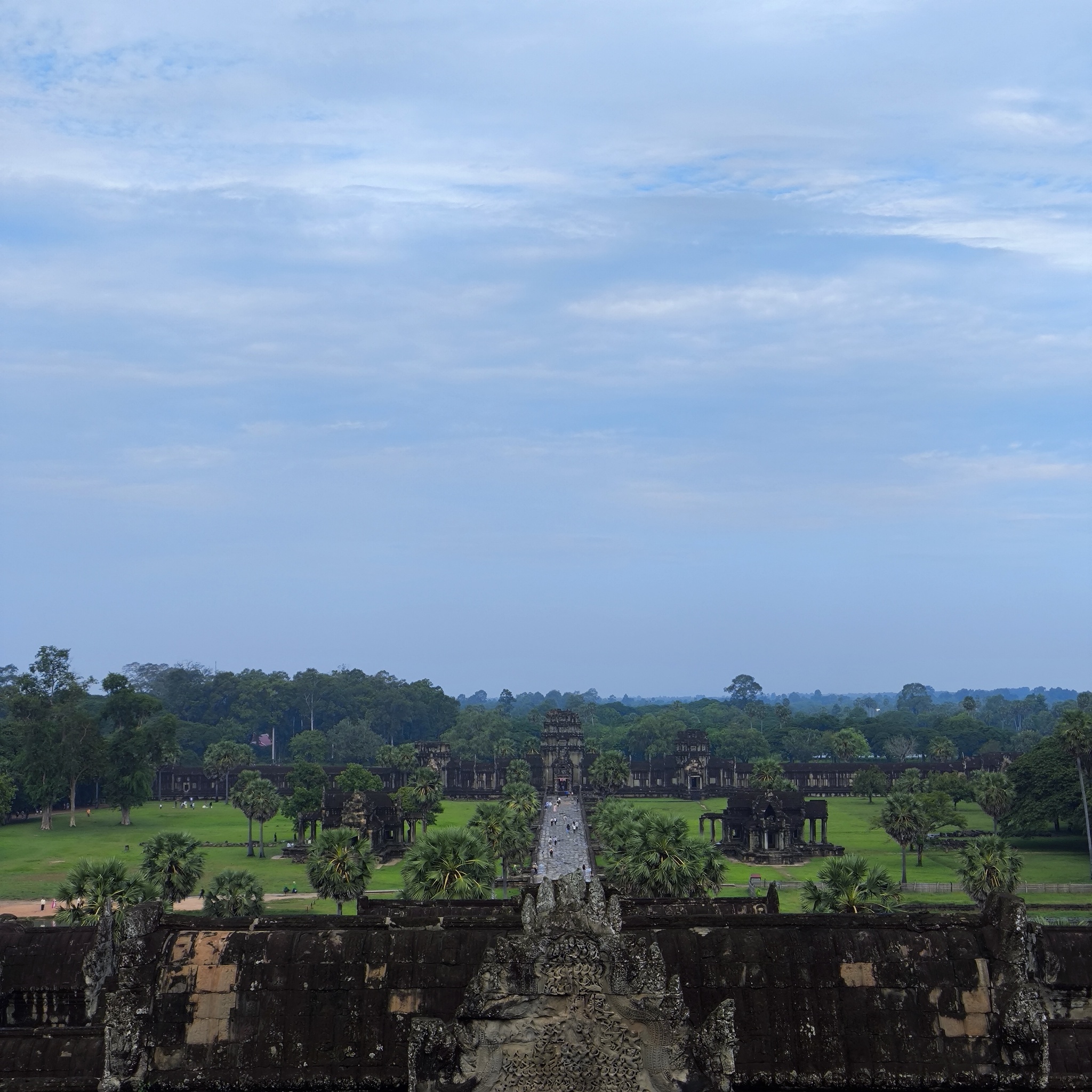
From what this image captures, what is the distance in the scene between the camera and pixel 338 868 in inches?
2130

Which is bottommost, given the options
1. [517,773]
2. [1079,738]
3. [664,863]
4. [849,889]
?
[517,773]

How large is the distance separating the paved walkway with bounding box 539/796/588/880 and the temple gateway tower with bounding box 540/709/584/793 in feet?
79.7

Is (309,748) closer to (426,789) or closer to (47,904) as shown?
(426,789)

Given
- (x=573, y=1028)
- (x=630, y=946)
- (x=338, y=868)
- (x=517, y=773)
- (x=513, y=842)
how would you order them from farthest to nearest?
(x=517, y=773)
(x=513, y=842)
(x=338, y=868)
(x=630, y=946)
(x=573, y=1028)

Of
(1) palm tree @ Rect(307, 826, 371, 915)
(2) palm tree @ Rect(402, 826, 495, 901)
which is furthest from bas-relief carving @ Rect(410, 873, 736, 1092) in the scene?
(1) palm tree @ Rect(307, 826, 371, 915)

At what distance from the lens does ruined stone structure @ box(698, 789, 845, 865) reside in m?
102

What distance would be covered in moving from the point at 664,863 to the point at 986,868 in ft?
50.8

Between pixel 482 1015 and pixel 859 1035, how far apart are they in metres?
6.66

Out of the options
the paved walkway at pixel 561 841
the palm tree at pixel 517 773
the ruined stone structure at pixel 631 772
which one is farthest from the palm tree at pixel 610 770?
the ruined stone structure at pixel 631 772

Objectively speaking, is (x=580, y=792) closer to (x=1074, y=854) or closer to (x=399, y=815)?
(x=399, y=815)

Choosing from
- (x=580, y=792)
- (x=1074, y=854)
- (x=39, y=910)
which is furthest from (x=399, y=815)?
(x=580, y=792)

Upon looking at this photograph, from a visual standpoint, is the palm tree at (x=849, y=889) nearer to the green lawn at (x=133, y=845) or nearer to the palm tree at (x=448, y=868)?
the palm tree at (x=448, y=868)

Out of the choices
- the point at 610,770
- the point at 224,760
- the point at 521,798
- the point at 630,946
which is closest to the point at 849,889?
the point at 630,946

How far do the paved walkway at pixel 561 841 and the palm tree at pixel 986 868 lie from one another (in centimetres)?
2207
